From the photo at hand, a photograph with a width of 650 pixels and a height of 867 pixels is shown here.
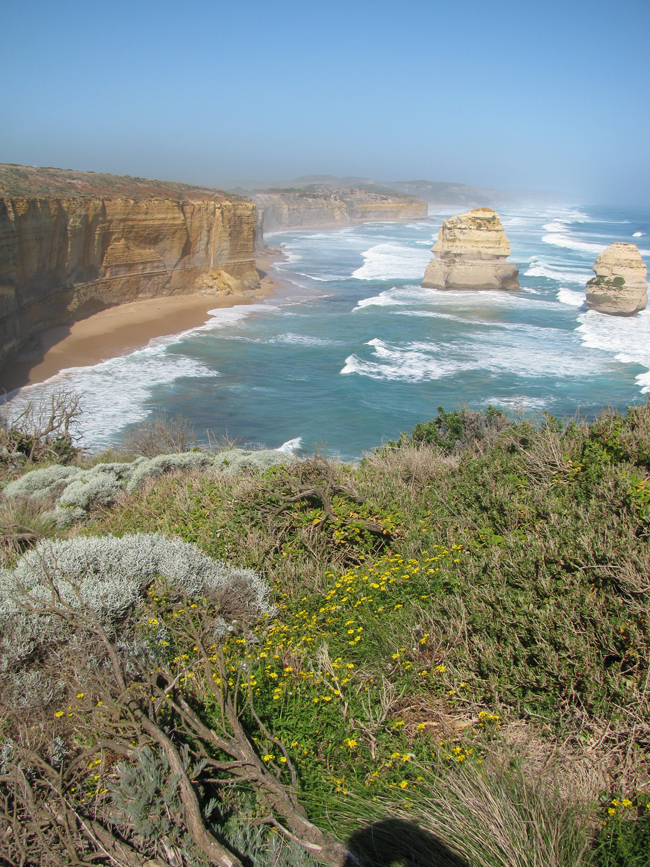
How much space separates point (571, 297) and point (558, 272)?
36.0ft

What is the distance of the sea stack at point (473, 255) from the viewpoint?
128 ft

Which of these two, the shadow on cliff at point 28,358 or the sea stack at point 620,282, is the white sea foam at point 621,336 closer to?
the sea stack at point 620,282

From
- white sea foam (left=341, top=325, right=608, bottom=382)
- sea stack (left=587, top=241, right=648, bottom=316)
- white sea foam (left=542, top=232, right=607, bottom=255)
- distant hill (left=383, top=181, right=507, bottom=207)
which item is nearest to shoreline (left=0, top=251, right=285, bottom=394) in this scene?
white sea foam (left=341, top=325, right=608, bottom=382)

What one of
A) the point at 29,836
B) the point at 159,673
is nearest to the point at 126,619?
the point at 159,673

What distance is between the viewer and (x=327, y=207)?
90.8 m

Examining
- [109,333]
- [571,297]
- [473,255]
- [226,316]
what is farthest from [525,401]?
[571,297]

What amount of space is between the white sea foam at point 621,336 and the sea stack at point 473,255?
24.8ft

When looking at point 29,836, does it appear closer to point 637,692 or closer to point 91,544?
point 91,544

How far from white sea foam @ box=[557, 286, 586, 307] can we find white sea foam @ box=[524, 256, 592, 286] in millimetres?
4293

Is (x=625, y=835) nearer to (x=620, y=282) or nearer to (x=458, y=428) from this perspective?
(x=458, y=428)

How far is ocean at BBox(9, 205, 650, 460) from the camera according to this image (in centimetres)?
1958

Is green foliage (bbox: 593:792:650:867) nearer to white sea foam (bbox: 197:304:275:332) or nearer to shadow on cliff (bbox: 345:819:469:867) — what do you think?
shadow on cliff (bbox: 345:819:469:867)

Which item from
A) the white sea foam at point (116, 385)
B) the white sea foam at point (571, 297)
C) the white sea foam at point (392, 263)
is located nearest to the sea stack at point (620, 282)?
the white sea foam at point (571, 297)

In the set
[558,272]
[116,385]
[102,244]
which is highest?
[102,244]
